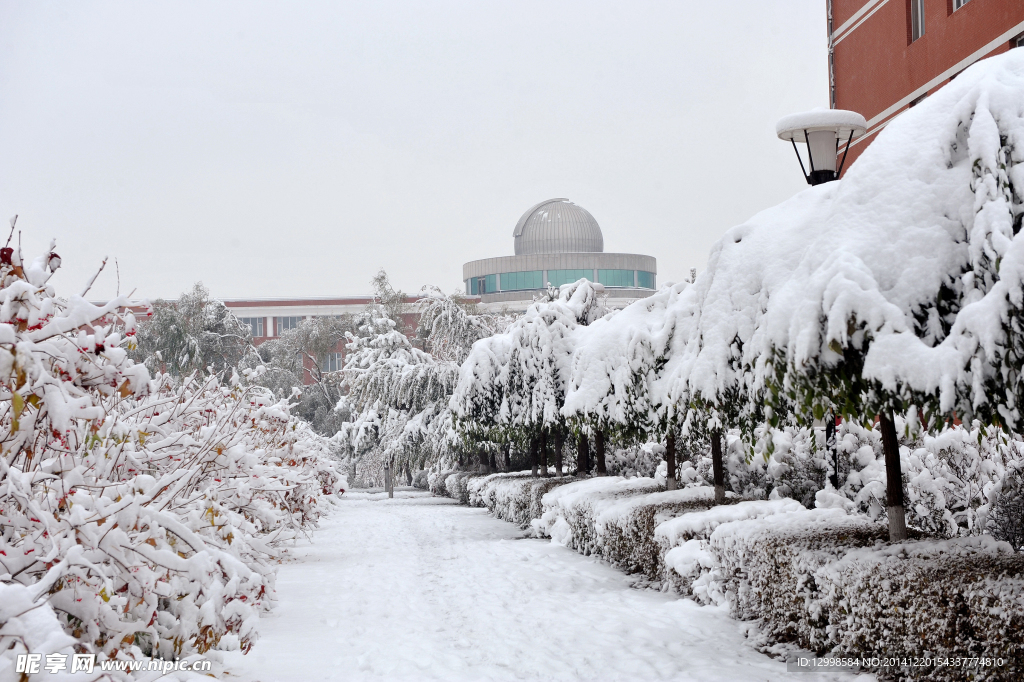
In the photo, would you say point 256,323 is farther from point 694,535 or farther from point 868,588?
point 868,588

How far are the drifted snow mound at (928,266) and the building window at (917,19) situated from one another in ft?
48.6

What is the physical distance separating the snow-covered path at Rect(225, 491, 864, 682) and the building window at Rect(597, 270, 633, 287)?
69.0 m

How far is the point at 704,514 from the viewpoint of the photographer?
8.66 meters

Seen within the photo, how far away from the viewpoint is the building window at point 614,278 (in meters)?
81.3

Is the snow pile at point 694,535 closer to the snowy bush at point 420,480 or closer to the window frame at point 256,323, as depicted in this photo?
the snowy bush at point 420,480

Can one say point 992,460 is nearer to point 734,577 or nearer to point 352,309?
point 734,577

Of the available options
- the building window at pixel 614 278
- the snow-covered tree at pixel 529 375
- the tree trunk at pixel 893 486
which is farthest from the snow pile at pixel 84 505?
the building window at pixel 614 278

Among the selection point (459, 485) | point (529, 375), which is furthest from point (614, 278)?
point (529, 375)

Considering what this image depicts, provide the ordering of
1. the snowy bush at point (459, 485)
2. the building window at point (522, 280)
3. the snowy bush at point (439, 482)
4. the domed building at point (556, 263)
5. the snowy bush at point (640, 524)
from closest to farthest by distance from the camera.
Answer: the snowy bush at point (640, 524) → the snowy bush at point (459, 485) → the snowy bush at point (439, 482) → the domed building at point (556, 263) → the building window at point (522, 280)

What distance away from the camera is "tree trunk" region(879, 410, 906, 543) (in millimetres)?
6457

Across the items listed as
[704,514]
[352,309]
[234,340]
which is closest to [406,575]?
[704,514]

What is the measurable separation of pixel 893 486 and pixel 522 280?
7479 cm

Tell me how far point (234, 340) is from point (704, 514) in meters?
47.6

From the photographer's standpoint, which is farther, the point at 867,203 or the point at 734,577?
the point at 734,577
